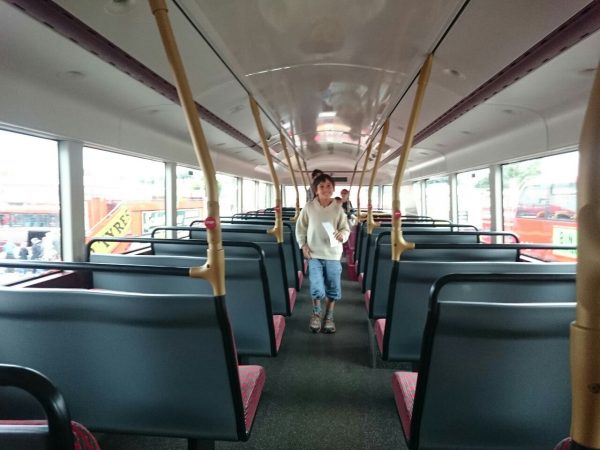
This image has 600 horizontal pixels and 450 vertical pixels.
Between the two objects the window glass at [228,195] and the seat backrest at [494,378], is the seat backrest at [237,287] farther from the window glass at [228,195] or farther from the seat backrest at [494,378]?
the window glass at [228,195]

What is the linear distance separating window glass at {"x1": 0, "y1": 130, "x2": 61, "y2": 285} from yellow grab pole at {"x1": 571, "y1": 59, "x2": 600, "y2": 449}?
10.2ft

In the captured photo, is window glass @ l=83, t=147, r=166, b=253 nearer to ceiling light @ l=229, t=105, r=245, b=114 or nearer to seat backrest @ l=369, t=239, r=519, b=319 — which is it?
ceiling light @ l=229, t=105, r=245, b=114

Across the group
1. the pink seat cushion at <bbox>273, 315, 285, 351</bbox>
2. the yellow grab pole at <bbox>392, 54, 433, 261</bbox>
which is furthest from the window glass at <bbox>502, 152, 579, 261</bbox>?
the pink seat cushion at <bbox>273, 315, 285, 351</bbox>

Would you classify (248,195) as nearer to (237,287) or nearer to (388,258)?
(388,258)

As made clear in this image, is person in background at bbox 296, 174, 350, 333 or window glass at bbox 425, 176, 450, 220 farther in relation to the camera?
window glass at bbox 425, 176, 450, 220

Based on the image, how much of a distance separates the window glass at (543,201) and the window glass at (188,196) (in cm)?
396

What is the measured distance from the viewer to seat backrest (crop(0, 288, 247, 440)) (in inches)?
58.7

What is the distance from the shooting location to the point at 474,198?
21.2ft

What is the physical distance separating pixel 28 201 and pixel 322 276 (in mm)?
2651

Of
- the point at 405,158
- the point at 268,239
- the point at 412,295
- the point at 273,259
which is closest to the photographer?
the point at 412,295

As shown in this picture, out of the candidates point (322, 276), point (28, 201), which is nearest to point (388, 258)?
point (322, 276)

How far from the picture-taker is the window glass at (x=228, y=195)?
8180 millimetres

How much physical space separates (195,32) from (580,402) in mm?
2546

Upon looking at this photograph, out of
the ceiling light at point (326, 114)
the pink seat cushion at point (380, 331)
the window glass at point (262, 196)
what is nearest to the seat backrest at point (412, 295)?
the pink seat cushion at point (380, 331)
